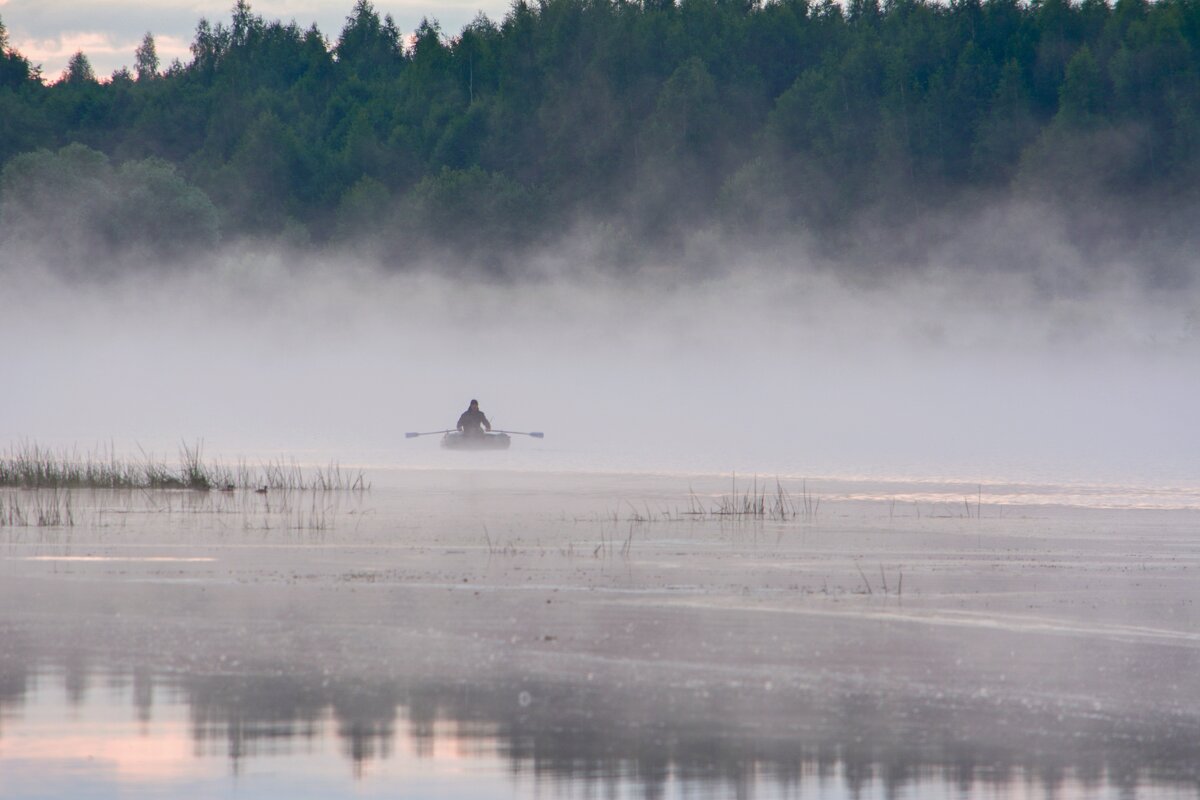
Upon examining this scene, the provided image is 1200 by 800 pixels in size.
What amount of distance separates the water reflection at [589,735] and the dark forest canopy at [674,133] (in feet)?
228

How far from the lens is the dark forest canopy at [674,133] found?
77562 mm

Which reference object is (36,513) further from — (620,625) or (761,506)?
(620,625)

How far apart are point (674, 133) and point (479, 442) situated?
51.0 m

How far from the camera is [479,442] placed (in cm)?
3903

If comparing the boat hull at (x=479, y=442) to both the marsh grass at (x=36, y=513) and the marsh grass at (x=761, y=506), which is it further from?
the marsh grass at (x=36, y=513)

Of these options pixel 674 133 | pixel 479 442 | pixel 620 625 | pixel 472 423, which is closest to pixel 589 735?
pixel 620 625

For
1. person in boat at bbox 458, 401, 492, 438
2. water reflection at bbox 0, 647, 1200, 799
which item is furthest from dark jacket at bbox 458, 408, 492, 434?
water reflection at bbox 0, 647, 1200, 799

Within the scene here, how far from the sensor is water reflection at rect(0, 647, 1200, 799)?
852 cm

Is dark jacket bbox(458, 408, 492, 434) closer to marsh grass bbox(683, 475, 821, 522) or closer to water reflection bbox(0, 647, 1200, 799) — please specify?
marsh grass bbox(683, 475, 821, 522)

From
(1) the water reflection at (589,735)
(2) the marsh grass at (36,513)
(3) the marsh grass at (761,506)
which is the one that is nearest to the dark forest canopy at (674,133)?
(3) the marsh grass at (761,506)

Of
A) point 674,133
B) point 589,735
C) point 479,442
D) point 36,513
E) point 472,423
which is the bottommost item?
point 589,735

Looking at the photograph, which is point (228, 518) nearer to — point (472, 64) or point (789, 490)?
point (789, 490)

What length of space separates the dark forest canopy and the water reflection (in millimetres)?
69530

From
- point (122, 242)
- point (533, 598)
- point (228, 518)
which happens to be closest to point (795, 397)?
point (122, 242)
